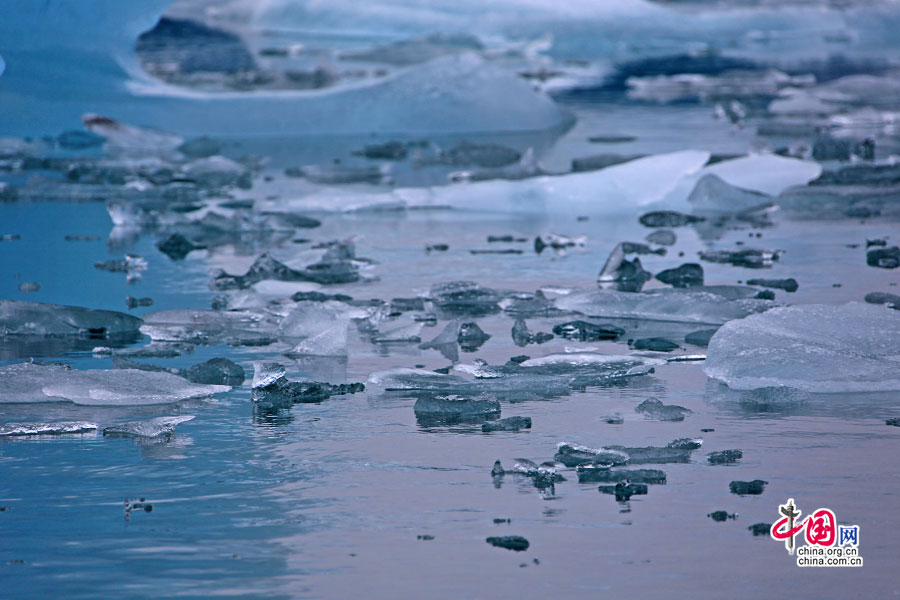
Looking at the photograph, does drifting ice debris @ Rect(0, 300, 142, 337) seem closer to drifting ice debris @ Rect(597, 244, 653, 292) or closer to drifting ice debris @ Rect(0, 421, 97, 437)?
drifting ice debris @ Rect(0, 421, 97, 437)

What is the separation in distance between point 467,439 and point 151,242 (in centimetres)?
331

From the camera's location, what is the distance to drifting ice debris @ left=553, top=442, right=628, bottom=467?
8.48ft

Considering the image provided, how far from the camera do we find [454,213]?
6.66 meters

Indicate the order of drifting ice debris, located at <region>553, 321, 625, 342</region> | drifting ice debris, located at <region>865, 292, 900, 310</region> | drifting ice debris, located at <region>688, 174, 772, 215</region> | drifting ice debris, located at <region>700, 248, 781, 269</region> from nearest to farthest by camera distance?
drifting ice debris, located at <region>553, 321, 625, 342</region>, drifting ice debris, located at <region>865, 292, 900, 310</region>, drifting ice debris, located at <region>700, 248, 781, 269</region>, drifting ice debris, located at <region>688, 174, 772, 215</region>

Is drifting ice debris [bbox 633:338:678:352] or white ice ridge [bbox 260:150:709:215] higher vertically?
white ice ridge [bbox 260:150:709:215]

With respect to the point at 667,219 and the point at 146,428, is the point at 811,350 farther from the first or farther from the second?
the point at 667,219

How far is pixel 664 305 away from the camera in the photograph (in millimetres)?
4137

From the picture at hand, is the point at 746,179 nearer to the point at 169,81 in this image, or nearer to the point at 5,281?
the point at 5,281

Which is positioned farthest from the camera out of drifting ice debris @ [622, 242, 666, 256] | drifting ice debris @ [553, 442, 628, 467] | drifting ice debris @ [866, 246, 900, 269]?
drifting ice debris @ [622, 242, 666, 256]

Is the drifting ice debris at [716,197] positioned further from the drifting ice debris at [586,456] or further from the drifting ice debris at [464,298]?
the drifting ice debris at [586,456]

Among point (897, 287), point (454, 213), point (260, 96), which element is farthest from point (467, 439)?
point (260, 96)

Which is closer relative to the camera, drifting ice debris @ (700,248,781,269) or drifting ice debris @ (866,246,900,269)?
drifting ice debris @ (866,246,900,269)

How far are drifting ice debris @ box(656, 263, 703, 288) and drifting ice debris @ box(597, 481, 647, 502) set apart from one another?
2232mm

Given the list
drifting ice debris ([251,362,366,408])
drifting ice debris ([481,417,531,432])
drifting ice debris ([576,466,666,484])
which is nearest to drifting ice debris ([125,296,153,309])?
drifting ice debris ([251,362,366,408])
